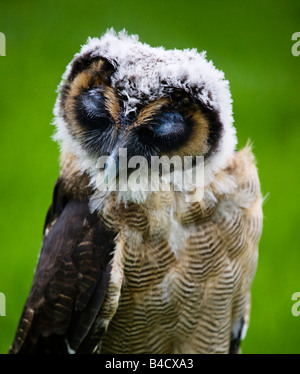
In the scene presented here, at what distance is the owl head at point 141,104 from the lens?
4.33ft

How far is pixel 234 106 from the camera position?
2490mm

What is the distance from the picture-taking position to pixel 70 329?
162 centimetres

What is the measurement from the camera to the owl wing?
1.55 meters

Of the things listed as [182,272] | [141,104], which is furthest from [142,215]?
[141,104]

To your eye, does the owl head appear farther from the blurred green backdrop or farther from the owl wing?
the blurred green backdrop

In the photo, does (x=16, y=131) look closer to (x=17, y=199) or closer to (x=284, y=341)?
(x=17, y=199)

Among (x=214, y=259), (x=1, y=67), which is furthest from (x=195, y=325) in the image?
(x=1, y=67)

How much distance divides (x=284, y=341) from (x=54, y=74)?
4.66ft

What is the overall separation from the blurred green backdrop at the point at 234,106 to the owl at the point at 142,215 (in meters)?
0.59

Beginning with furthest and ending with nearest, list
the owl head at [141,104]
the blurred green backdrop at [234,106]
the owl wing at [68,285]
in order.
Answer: the blurred green backdrop at [234,106] < the owl wing at [68,285] < the owl head at [141,104]

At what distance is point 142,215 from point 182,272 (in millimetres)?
196

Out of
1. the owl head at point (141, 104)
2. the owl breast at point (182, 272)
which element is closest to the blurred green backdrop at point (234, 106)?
the owl head at point (141, 104)

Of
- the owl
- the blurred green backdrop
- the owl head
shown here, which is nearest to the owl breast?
the owl

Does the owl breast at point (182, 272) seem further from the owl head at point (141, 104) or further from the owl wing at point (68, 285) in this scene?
the owl head at point (141, 104)
